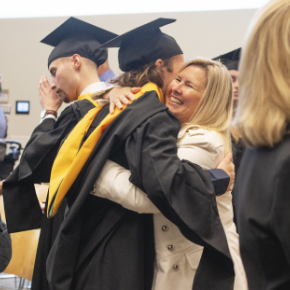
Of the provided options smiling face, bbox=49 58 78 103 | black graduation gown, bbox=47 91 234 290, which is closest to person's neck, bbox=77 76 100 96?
smiling face, bbox=49 58 78 103

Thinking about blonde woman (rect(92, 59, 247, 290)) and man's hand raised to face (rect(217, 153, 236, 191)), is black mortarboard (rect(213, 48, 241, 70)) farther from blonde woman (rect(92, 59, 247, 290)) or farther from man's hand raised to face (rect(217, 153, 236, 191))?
man's hand raised to face (rect(217, 153, 236, 191))

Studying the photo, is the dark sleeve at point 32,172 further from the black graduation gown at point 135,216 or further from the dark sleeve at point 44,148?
the black graduation gown at point 135,216

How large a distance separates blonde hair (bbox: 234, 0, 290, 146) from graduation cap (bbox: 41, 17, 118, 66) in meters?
1.30

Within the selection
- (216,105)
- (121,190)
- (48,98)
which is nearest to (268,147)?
Answer: (121,190)

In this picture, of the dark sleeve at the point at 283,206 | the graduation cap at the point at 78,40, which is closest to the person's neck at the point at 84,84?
the graduation cap at the point at 78,40

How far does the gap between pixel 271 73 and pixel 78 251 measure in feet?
3.41

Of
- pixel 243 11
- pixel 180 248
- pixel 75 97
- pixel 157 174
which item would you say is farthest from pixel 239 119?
pixel 243 11

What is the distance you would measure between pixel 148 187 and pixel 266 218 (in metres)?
0.52

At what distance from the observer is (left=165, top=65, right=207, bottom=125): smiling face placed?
164cm

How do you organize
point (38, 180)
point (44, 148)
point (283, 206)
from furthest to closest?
Result: point (38, 180) < point (44, 148) < point (283, 206)

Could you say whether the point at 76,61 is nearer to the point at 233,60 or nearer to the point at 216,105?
the point at 216,105

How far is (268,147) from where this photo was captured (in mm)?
803

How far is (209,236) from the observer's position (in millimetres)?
1228

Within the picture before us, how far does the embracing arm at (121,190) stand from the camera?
1300 millimetres
